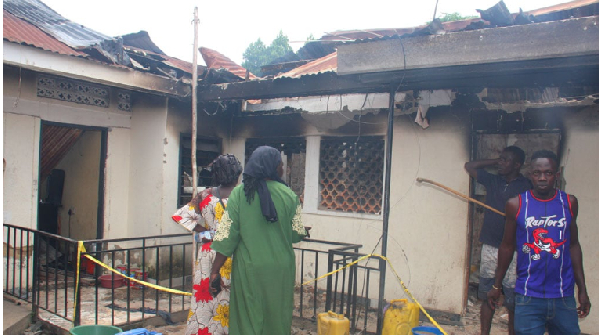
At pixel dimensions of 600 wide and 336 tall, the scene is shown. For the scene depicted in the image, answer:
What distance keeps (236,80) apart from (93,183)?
2923 mm

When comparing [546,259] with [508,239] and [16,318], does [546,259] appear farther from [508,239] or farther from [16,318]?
[16,318]

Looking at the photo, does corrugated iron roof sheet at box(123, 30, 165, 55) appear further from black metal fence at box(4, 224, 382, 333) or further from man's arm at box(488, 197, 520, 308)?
man's arm at box(488, 197, 520, 308)

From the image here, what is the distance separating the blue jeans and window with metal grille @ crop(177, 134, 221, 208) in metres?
4.98

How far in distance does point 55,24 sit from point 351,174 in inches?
192

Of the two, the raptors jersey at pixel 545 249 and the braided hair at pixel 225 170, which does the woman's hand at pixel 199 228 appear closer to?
the braided hair at pixel 225 170

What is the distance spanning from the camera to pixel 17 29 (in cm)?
541

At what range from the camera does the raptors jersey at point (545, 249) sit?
3.09 m

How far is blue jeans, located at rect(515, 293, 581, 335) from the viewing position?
3.10m

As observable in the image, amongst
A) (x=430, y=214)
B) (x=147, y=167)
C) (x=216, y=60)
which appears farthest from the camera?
(x=216, y=60)

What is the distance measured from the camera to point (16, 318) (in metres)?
4.76

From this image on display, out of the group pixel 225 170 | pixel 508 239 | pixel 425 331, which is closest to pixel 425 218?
pixel 425 331

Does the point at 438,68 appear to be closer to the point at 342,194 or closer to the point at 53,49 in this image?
the point at 342,194

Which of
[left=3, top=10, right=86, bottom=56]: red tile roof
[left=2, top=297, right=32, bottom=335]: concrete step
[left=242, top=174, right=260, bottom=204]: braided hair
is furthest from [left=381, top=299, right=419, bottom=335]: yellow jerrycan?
[left=3, top=10, right=86, bottom=56]: red tile roof

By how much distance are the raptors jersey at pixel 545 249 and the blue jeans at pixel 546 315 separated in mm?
49
